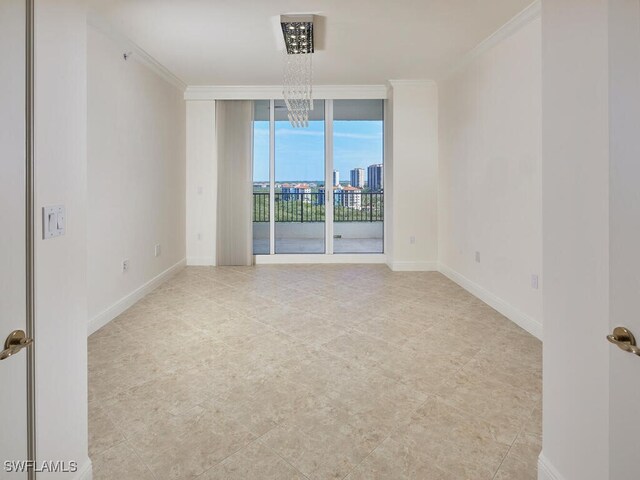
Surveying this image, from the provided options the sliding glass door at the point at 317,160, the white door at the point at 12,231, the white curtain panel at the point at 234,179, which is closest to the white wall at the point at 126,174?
the white curtain panel at the point at 234,179

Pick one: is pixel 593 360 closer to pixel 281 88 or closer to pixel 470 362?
pixel 470 362

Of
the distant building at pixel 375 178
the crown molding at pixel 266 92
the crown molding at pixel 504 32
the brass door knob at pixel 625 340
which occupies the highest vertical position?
the crown molding at pixel 266 92

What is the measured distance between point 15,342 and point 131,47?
369 cm

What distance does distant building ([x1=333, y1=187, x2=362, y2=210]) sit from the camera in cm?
597

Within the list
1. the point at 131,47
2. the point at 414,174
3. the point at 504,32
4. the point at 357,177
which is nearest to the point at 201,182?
the point at 131,47

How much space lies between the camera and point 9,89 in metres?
0.91

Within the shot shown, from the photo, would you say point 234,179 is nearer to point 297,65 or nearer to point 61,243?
point 297,65

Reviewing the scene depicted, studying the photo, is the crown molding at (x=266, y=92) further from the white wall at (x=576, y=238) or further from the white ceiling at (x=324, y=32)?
the white wall at (x=576, y=238)

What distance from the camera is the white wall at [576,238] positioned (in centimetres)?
99

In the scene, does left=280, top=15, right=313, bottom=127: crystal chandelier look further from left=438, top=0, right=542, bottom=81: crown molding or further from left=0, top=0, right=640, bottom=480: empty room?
left=438, top=0, right=542, bottom=81: crown molding

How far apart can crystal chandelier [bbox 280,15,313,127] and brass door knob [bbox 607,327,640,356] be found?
3.26 m

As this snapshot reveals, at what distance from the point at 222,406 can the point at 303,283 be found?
2685 mm

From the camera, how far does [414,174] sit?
201 inches

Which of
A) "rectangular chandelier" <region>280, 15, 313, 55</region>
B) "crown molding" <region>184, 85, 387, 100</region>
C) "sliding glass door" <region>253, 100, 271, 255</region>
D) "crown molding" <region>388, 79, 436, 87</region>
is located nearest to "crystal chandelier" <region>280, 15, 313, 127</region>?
"rectangular chandelier" <region>280, 15, 313, 55</region>
